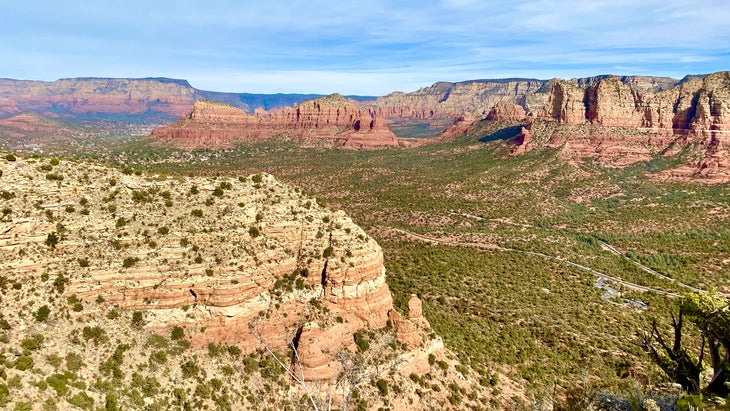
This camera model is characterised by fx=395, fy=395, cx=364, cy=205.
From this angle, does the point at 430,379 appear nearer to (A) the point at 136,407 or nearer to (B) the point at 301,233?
(B) the point at 301,233

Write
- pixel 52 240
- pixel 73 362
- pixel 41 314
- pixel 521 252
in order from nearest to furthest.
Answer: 1. pixel 73 362
2. pixel 41 314
3. pixel 52 240
4. pixel 521 252

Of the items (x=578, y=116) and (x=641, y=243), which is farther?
(x=578, y=116)

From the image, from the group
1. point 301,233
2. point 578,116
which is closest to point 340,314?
point 301,233

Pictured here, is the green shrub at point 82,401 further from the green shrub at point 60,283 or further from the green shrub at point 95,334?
the green shrub at point 60,283

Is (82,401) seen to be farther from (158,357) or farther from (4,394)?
(158,357)

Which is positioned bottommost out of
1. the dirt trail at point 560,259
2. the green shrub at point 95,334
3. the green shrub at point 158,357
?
the dirt trail at point 560,259

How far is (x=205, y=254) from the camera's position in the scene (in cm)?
2522

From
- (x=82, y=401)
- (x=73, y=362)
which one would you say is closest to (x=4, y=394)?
(x=82, y=401)

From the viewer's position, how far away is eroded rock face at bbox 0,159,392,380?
75.5 ft

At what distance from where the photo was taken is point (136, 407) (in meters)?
20.2

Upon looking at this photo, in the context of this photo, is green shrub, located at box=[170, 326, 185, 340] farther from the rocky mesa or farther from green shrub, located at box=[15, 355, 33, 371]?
green shrub, located at box=[15, 355, 33, 371]

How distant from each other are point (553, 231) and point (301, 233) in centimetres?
7615

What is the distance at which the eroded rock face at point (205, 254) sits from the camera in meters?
23.0

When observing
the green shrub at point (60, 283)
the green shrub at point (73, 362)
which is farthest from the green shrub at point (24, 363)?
the green shrub at point (60, 283)
